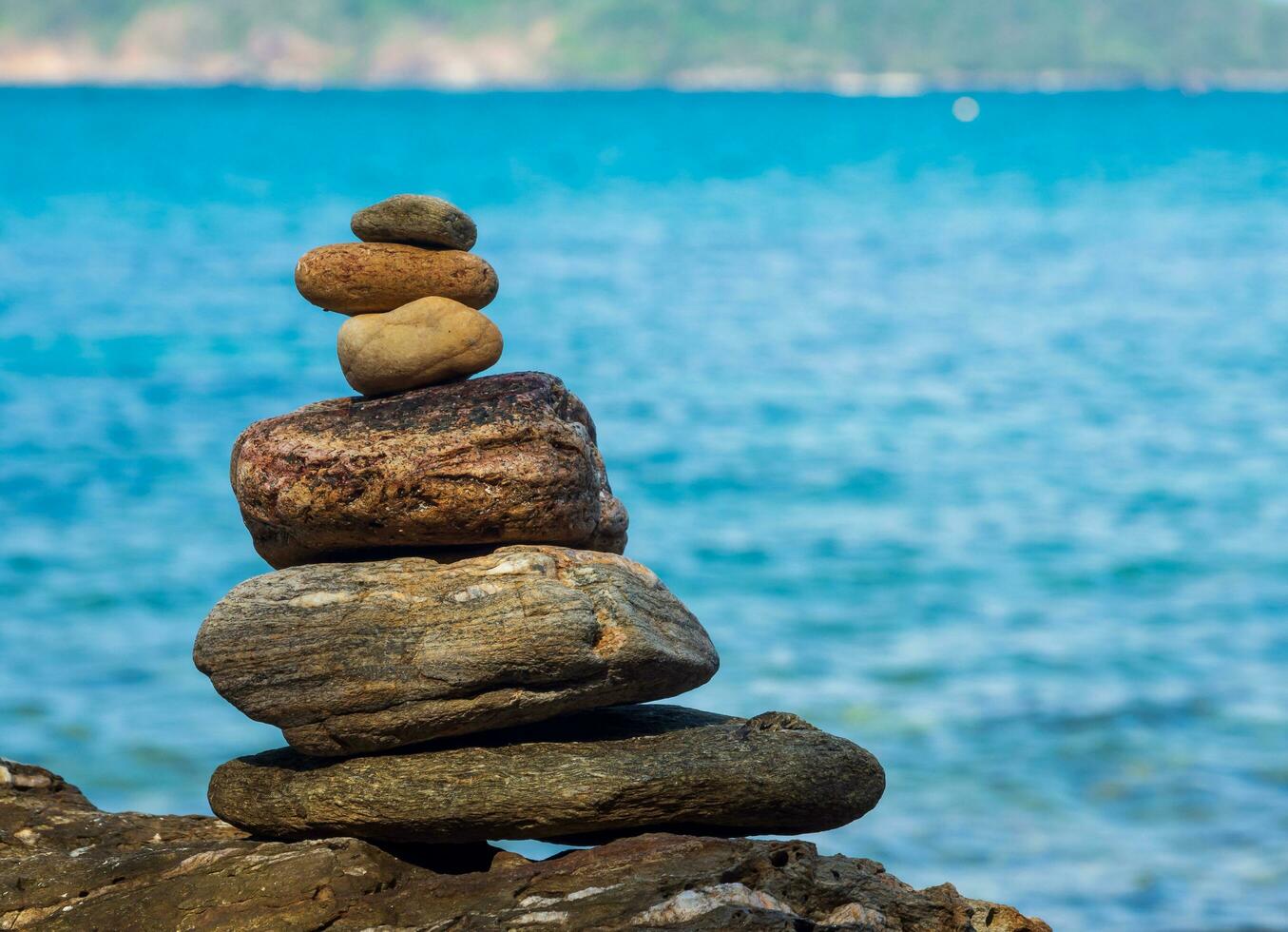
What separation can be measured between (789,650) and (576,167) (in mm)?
78509

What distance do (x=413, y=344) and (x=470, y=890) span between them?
8.70 ft

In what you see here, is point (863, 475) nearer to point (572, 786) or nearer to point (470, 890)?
point (572, 786)

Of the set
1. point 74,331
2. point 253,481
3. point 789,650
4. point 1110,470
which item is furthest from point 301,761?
point 74,331

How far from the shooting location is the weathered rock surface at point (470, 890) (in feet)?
23.1

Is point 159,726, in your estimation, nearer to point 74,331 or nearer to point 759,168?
point 74,331

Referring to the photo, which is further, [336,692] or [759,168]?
[759,168]

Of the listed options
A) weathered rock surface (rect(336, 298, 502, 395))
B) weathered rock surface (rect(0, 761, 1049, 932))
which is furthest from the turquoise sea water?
weathered rock surface (rect(336, 298, 502, 395))

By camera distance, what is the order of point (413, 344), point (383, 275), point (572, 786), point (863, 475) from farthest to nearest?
point (863, 475)
point (383, 275)
point (413, 344)
point (572, 786)

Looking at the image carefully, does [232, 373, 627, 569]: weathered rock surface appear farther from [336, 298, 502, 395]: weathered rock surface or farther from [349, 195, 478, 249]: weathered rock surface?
[349, 195, 478, 249]: weathered rock surface

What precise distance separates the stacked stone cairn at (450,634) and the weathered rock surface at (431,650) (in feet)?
0.03

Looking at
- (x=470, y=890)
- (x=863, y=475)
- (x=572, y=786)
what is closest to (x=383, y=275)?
(x=572, y=786)

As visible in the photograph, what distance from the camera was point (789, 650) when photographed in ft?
70.9

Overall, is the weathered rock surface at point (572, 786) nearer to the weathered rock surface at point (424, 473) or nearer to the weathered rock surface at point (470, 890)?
the weathered rock surface at point (470, 890)

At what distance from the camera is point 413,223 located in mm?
8523
